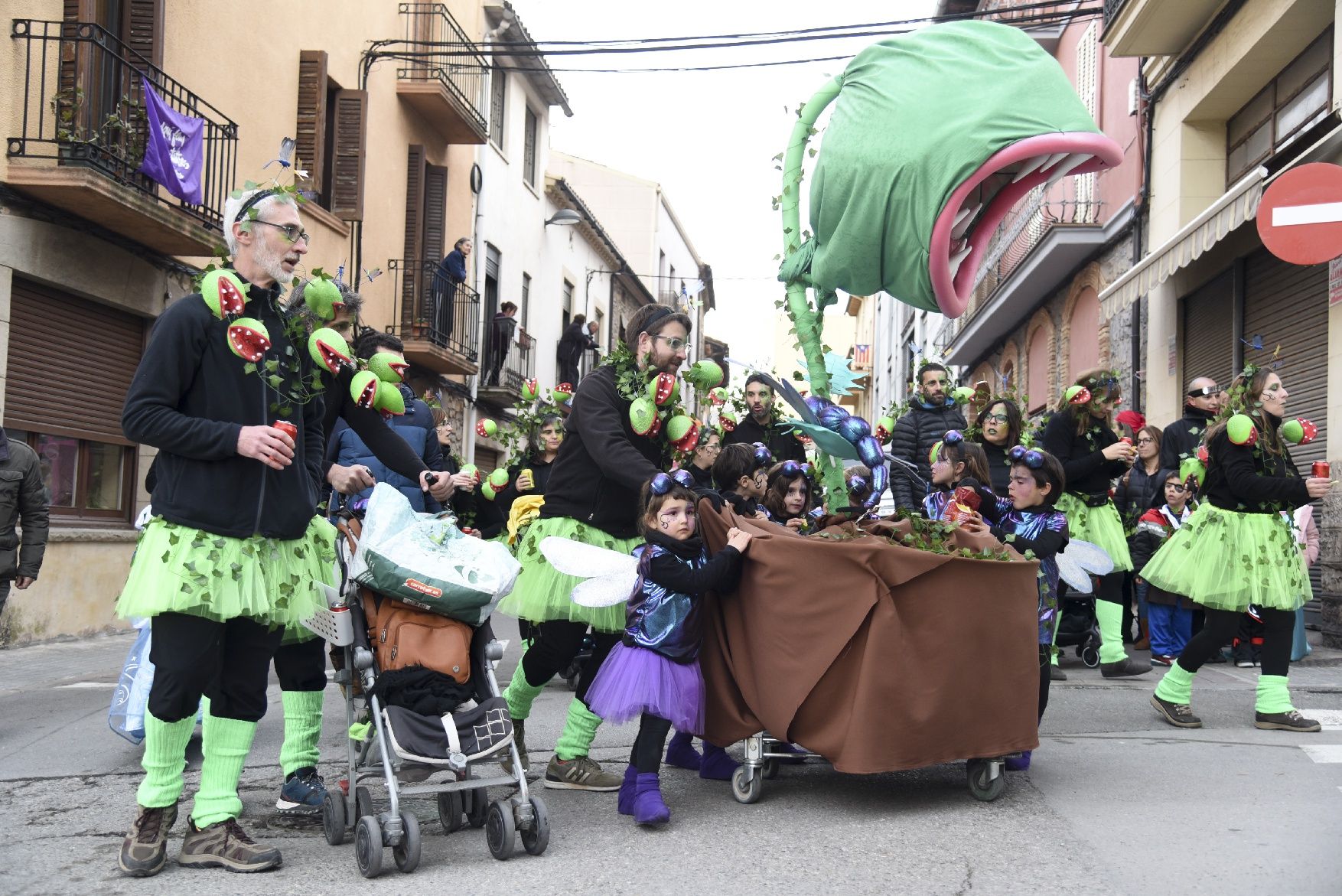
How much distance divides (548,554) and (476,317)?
18320 mm

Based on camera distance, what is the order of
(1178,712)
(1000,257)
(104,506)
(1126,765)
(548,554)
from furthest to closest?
(1000,257)
(104,506)
(1178,712)
(1126,765)
(548,554)

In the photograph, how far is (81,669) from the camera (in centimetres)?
909

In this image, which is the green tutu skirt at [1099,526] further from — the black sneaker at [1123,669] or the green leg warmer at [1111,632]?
the black sneaker at [1123,669]

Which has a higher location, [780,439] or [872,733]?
[780,439]

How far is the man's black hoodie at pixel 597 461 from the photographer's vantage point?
493cm

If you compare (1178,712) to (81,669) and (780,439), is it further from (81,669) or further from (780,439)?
(81,669)

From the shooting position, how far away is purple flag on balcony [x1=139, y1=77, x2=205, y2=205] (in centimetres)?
1091

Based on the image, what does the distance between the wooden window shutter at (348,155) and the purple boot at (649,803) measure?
13812 mm

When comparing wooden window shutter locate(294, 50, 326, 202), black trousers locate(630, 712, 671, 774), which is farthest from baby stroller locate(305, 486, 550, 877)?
wooden window shutter locate(294, 50, 326, 202)

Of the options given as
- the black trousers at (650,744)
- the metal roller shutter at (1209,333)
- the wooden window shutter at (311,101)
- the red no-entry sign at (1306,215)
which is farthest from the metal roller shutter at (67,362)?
the metal roller shutter at (1209,333)

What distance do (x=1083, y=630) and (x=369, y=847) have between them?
6.36m

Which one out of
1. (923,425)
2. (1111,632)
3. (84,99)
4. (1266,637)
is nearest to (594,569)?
(1266,637)

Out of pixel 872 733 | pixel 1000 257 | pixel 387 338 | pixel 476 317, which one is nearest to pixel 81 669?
pixel 387 338

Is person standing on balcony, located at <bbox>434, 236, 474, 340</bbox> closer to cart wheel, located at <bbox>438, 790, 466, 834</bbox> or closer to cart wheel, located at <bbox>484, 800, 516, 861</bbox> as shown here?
cart wheel, located at <bbox>438, 790, 466, 834</bbox>
